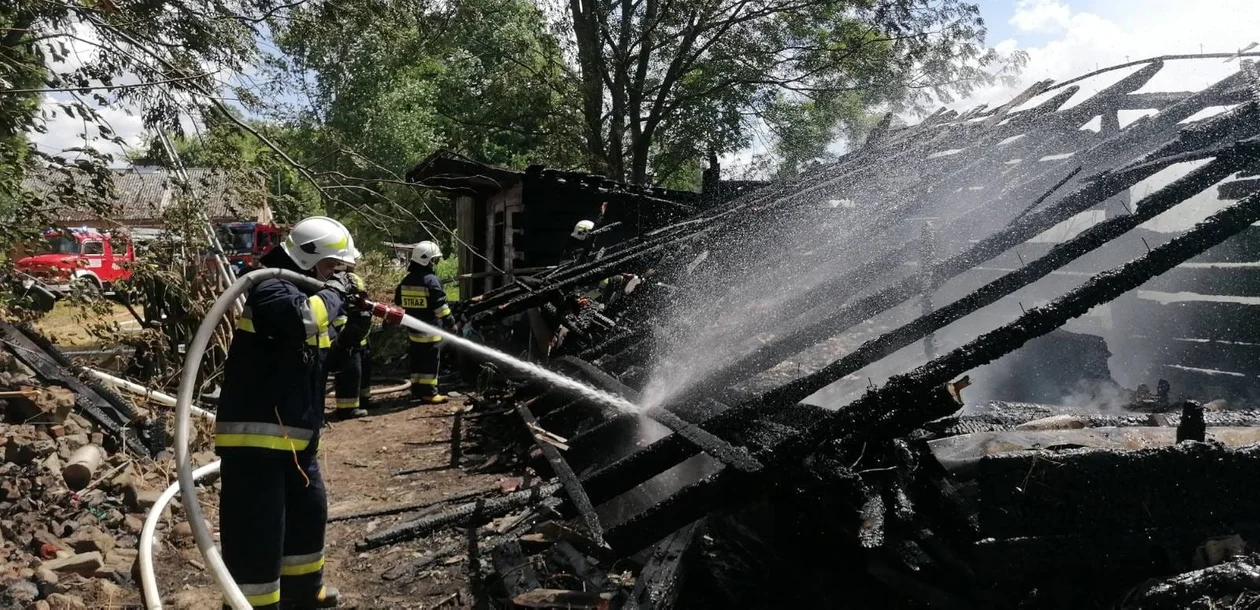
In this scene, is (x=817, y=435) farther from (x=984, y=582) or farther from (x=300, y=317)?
(x=300, y=317)

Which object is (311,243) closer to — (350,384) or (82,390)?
(82,390)

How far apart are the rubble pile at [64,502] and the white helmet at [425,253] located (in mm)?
3129

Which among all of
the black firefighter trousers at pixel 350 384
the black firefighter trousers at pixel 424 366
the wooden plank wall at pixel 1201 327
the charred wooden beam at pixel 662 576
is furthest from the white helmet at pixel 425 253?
the wooden plank wall at pixel 1201 327

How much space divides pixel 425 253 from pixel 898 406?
634 cm

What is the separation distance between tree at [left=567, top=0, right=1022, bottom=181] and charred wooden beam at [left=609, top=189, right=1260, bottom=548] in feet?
46.1

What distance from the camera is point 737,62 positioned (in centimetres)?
1748

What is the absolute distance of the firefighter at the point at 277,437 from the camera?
3293mm

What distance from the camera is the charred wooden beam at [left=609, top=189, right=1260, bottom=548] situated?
10.2 ft

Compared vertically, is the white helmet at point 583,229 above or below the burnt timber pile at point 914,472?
above

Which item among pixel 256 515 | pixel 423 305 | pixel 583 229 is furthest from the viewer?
pixel 583 229

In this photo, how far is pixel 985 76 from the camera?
17953 millimetres

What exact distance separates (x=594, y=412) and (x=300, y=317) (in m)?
2.89

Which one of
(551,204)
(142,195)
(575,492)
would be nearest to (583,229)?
(551,204)

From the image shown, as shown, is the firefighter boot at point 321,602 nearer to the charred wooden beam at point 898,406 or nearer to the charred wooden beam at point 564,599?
the charred wooden beam at point 564,599
